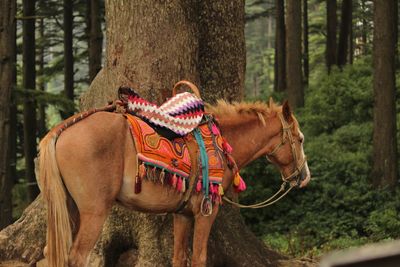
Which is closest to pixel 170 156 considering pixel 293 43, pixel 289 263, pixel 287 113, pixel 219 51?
pixel 287 113

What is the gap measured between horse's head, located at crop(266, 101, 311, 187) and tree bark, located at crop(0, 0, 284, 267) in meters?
1.17

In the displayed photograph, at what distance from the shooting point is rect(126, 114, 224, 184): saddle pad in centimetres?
513

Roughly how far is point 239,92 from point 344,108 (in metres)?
12.3

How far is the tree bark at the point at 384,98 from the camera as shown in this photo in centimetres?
1373

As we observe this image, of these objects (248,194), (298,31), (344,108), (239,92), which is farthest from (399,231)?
(298,31)

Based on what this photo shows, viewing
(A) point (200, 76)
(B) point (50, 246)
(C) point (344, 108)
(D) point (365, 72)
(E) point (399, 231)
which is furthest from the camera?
(D) point (365, 72)

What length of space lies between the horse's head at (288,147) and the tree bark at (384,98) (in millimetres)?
7982

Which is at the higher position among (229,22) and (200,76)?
(229,22)

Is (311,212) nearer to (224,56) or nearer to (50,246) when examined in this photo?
(224,56)

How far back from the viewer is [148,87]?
6.60 m

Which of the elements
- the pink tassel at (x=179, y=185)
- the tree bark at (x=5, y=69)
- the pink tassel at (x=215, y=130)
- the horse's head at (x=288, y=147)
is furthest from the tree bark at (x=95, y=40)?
the pink tassel at (x=179, y=185)

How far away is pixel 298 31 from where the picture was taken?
65.7 ft

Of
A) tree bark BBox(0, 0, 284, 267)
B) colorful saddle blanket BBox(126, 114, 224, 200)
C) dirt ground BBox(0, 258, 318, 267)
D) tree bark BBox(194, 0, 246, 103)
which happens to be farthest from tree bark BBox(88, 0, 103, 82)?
colorful saddle blanket BBox(126, 114, 224, 200)

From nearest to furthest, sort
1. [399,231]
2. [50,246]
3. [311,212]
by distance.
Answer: [50,246]
[399,231]
[311,212]
